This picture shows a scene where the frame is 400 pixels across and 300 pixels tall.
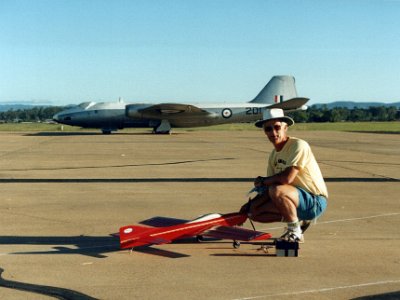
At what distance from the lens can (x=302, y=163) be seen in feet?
23.4

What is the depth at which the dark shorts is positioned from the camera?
7.12m

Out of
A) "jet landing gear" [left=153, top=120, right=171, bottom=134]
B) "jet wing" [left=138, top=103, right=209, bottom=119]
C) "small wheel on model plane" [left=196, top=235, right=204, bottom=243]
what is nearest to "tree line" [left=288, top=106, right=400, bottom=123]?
"jet wing" [left=138, top=103, right=209, bottom=119]

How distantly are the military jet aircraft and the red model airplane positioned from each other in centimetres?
4240

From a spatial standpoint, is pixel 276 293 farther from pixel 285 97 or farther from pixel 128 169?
pixel 285 97

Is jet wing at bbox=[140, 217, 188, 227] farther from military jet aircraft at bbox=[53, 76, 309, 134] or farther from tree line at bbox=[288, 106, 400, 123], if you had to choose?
tree line at bbox=[288, 106, 400, 123]

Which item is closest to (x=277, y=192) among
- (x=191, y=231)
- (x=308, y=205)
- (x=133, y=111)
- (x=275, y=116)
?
(x=308, y=205)

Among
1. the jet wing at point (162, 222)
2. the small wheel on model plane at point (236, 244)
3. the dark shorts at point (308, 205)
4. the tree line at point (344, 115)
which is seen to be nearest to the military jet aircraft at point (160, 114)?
the jet wing at point (162, 222)

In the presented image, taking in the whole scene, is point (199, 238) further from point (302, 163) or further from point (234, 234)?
point (302, 163)

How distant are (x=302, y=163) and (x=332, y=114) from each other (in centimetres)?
10668

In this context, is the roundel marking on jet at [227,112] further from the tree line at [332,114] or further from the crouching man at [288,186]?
the crouching man at [288,186]

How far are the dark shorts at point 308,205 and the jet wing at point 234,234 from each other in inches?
18.2

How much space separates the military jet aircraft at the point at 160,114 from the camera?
5044 centimetres

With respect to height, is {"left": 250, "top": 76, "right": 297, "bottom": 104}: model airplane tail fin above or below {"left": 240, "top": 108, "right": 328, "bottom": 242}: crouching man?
above

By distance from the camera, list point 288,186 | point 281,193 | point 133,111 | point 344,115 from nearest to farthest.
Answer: point 281,193, point 288,186, point 133,111, point 344,115
